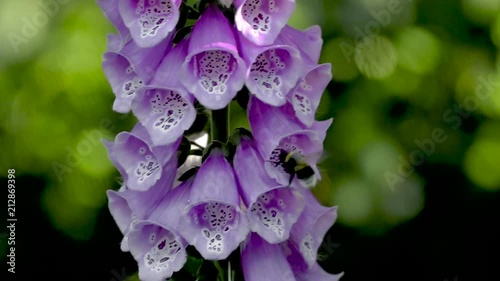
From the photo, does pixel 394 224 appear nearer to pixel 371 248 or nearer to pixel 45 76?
pixel 371 248

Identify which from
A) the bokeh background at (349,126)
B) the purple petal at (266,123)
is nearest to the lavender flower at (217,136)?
the purple petal at (266,123)

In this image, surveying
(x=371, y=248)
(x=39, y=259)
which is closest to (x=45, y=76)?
(x=39, y=259)

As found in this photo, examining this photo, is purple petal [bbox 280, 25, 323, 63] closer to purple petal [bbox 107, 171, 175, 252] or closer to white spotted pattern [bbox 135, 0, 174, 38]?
white spotted pattern [bbox 135, 0, 174, 38]

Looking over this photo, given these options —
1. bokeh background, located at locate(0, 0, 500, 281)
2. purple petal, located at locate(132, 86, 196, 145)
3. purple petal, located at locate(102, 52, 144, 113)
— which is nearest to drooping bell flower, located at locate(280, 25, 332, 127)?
purple petal, located at locate(132, 86, 196, 145)

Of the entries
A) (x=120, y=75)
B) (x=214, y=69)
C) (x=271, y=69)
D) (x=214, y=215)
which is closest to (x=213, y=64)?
(x=214, y=69)

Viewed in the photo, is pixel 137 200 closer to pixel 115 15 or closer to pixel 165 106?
pixel 165 106
